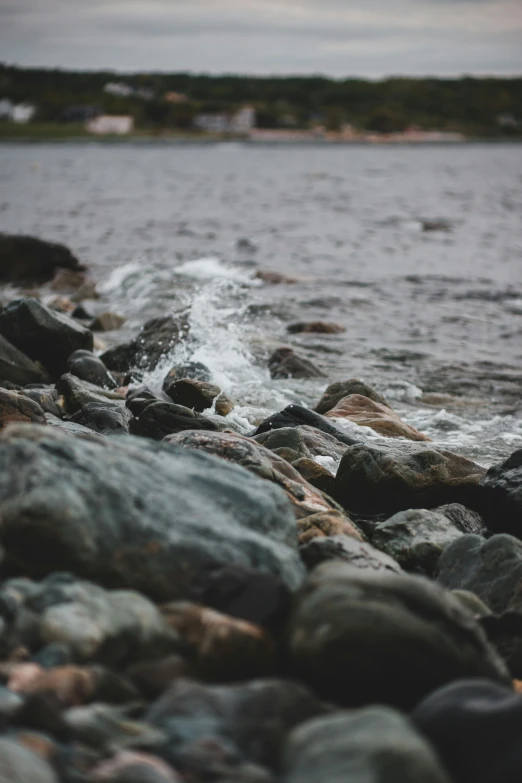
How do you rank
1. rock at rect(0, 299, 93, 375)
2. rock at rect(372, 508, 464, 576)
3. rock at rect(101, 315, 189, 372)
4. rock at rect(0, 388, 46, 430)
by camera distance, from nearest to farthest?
rock at rect(372, 508, 464, 576) → rock at rect(0, 388, 46, 430) → rock at rect(0, 299, 93, 375) → rock at rect(101, 315, 189, 372)

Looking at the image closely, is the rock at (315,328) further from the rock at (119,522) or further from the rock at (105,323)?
the rock at (119,522)

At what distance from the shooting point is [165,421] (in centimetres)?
673

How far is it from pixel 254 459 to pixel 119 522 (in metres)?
1.82

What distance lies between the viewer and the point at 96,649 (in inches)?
127

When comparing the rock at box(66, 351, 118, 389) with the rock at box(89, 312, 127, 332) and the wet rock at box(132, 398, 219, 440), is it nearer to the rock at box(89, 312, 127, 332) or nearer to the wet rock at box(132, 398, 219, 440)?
the wet rock at box(132, 398, 219, 440)

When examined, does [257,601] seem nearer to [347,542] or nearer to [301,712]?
[301,712]

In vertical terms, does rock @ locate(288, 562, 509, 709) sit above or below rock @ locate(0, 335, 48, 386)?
above

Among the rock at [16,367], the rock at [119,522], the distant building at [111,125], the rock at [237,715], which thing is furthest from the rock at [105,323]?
the distant building at [111,125]

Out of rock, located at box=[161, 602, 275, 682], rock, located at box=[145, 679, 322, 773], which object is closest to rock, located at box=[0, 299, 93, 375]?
rock, located at box=[161, 602, 275, 682]

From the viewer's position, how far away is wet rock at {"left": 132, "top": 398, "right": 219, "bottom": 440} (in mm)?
6691

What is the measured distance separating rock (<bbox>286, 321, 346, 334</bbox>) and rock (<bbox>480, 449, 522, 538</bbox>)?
7.14 meters

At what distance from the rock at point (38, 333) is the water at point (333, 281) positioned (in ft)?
3.82

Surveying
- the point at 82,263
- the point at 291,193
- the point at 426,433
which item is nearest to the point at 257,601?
the point at 426,433

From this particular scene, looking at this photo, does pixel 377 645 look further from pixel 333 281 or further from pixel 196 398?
pixel 333 281
